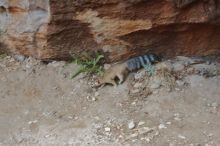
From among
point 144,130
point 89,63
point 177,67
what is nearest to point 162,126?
point 144,130

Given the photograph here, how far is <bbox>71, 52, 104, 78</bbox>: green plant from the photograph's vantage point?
3617 millimetres

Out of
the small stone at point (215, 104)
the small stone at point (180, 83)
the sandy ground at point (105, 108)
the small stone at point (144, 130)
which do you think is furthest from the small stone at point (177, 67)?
the small stone at point (144, 130)

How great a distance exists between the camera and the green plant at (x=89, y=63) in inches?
142

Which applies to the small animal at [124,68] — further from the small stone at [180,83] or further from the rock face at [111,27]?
the small stone at [180,83]

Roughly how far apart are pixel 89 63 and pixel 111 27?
1.05 ft

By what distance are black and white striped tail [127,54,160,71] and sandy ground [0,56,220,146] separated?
0.06 m

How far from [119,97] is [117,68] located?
278mm

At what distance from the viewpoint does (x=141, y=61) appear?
11.8ft

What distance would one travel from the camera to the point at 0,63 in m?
3.79

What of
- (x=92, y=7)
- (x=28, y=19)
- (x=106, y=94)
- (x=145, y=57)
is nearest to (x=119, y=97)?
(x=106, y=94)

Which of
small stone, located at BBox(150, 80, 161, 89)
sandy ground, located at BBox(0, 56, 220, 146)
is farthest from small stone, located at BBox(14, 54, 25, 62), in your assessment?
small stone, located at BBox(150, 80, 161, 89)

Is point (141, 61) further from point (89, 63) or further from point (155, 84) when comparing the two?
point (89, 63)

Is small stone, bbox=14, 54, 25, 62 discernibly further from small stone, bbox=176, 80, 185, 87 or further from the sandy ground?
small stone, bbox=176, 80, 185, 87

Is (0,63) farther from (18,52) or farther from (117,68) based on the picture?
(117,68)
